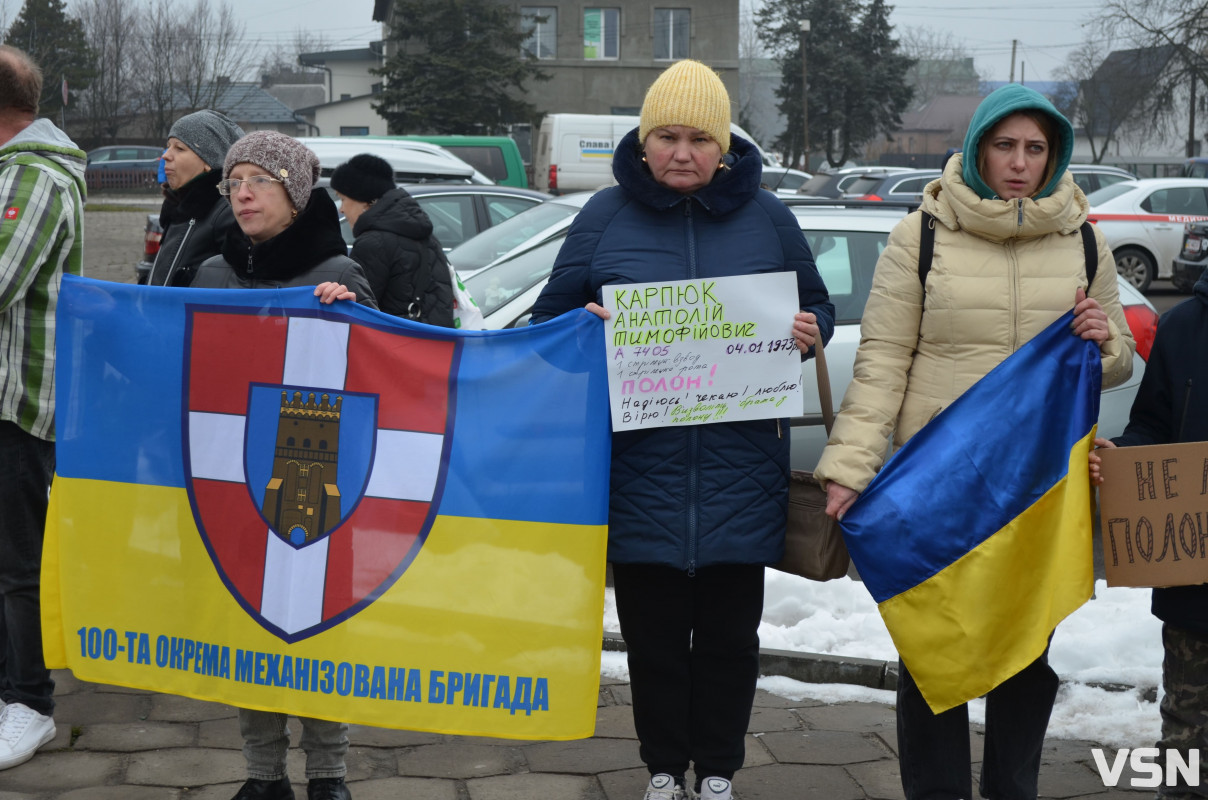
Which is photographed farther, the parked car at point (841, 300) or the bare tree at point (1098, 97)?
the bare tree at point (1098, 97)

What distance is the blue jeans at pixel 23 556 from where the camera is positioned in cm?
391

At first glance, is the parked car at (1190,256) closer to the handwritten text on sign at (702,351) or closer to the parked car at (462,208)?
the parked car at (462,208)

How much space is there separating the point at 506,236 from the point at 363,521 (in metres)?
5.71

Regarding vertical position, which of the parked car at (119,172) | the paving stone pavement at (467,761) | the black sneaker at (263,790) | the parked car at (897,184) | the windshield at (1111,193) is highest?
the parked car at (119,172)

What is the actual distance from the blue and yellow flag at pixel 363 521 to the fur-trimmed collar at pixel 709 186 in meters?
0.38

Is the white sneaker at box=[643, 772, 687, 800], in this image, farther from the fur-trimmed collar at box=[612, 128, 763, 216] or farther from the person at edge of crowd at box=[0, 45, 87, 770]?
the person at edge of crowd at box=[0, 45, 87, 770]

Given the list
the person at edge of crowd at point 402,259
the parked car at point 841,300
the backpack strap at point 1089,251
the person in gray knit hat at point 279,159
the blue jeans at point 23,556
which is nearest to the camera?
the backpack strap at point 1089,251

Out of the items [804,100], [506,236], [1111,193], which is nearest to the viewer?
[506,236]

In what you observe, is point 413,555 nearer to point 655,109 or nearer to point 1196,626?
point 655,109

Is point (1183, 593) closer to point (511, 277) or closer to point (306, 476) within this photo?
point (306, 476)

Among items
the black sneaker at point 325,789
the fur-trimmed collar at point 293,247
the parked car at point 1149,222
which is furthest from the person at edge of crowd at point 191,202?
the parked car at point 1149,222

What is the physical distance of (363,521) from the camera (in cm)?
338

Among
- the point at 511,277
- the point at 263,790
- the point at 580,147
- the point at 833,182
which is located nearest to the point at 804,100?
the point at 833,182

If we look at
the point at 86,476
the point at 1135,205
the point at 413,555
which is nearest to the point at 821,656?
the point at 413,555
